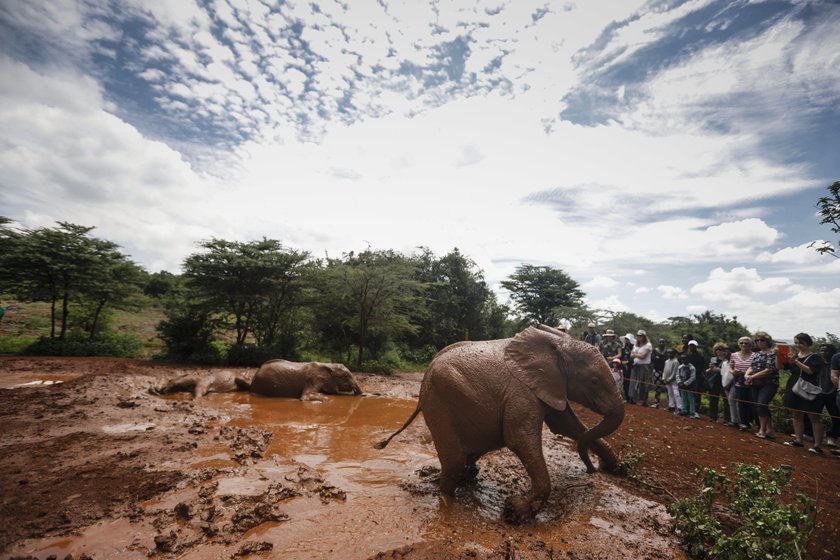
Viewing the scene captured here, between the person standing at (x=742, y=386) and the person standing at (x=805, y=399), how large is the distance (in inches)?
29.7

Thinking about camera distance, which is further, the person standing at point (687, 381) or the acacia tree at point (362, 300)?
the acacia tree at point (362, 300)

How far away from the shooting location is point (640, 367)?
9719mm

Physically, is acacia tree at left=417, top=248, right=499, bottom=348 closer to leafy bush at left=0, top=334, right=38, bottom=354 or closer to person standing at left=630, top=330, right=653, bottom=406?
person standing at left=630, top=330, right=653, bottom=406

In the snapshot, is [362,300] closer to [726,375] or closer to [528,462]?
[726,375]

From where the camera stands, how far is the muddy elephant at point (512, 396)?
3422 millimetres

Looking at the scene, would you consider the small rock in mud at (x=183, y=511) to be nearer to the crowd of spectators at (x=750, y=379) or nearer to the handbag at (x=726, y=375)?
the crowd of spectators at (x=750, y=379)

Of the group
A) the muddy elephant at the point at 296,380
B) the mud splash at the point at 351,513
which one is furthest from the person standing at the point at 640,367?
the muddy elephant at the point at 296,380

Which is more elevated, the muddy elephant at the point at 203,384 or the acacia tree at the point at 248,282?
the acacia tree at the point at 248,282

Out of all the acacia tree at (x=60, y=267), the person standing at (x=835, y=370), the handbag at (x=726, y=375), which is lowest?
the handbag at (x=726, y=375)

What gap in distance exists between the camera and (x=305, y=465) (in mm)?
4492

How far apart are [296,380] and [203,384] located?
2.22m

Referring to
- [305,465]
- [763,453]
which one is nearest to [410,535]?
[305,465]

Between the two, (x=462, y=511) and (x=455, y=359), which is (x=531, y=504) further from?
(x=455, y=359)

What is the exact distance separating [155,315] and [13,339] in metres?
9.86
